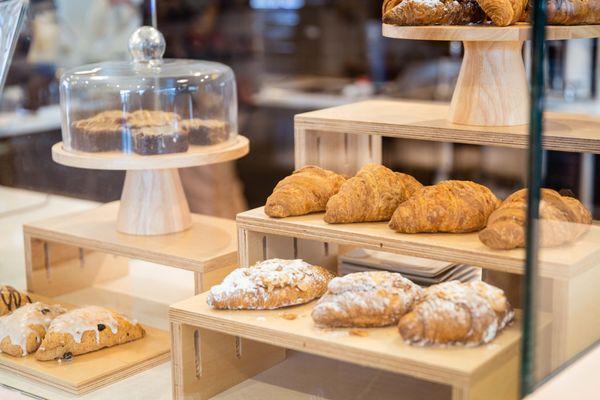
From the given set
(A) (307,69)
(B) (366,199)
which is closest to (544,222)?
(B) (366,199)

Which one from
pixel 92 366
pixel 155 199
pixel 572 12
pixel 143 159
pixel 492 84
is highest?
pixel 572 12

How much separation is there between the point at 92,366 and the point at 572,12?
3.04ft

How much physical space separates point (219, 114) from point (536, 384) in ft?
3.33

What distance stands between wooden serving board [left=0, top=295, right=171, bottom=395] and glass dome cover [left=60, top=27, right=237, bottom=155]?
14.6 inches

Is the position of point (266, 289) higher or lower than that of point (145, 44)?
lower

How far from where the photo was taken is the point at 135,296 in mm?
1873

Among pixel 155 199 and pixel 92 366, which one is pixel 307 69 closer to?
pixel 155 199

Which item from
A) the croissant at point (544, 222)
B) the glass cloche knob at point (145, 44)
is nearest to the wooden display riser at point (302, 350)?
the croissant at point (544, 222)

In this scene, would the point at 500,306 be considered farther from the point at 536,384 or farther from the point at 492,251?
the point at 536,384

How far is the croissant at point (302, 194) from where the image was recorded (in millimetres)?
1396

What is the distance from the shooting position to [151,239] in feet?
5.68

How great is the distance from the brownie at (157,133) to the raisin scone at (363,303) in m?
0.58

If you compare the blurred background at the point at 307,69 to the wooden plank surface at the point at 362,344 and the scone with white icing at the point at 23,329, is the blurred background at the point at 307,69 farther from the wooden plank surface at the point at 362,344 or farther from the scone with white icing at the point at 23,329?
the wooden plank surface at the point at 362,344

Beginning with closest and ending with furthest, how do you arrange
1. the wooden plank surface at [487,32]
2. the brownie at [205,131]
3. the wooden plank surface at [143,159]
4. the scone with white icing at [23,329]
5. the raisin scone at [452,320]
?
the raisin scone at [452,320]
the wooden plank surface at [487,32]
the scone with white icing at [23,329]
the wooden plank surface at [143,159]
the brownie at [205,131]
